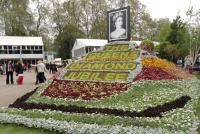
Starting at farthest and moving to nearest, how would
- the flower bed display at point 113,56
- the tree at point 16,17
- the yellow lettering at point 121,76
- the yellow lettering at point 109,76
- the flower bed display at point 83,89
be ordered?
the tree at point 16,17 < the flower bed display at point 113,56 < the yellow lettering at point 109,76 < the yellow lettering at point 121,76 < the flower bed display at point 83,89

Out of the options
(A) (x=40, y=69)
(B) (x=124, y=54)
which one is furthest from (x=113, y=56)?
(A) (x=40, y=69)

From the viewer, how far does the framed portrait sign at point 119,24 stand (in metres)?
23.3

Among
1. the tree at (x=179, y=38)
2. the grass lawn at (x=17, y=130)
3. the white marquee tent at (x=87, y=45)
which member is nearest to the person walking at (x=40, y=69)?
the grass lawn at (x=17, y=130)

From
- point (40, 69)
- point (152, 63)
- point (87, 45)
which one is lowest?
point (40, 69)

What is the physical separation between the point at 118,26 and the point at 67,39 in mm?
54341

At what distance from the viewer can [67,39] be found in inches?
3054

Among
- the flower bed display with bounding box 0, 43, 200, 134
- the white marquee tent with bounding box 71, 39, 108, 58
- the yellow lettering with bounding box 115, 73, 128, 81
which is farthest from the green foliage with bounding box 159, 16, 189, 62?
the white marquee tent with bounding box 71, 39, 108, 58

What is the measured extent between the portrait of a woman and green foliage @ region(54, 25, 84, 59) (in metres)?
51.2

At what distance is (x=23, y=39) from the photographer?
70875mm

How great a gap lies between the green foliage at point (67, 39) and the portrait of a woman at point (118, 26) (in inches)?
2014

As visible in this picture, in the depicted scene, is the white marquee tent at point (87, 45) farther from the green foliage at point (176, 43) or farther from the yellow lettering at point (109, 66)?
the yellow lettering at point (109, 66)

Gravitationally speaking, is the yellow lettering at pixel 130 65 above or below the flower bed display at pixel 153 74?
above

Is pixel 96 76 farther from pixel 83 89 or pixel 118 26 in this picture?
pixel 118 26

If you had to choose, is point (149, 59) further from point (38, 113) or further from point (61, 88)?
point (38, 113)
